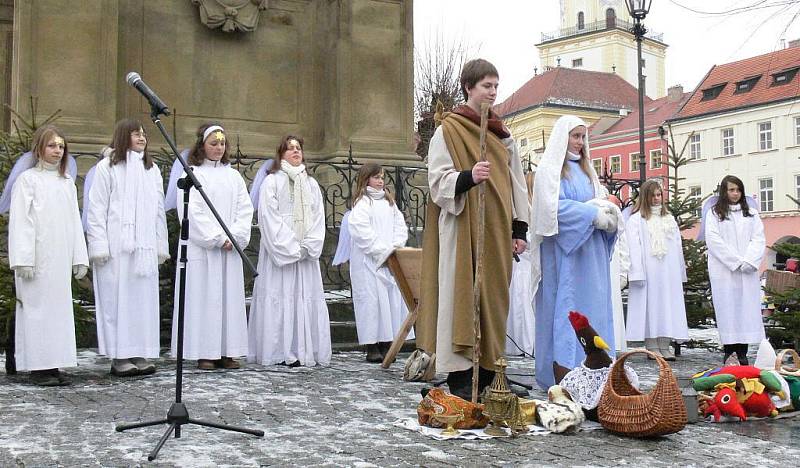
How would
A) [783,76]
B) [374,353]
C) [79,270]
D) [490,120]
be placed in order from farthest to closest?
1. [783,76]
2. [374,353]
3. [79,270]
4. [490,120]

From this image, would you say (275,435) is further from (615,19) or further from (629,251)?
(615,19)

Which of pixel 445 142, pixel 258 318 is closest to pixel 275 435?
pixel 445 142

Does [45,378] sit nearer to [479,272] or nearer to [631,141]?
[479,272]

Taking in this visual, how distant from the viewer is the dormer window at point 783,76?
156 ft

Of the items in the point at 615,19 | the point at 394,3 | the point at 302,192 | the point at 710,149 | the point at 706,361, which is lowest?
the point at 706,361

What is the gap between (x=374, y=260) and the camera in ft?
31.4

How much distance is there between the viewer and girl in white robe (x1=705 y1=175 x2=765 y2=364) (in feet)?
32.3

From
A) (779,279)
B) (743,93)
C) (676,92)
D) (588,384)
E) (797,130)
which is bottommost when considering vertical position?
(588,384)

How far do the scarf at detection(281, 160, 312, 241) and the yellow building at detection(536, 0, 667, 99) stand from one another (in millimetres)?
78772

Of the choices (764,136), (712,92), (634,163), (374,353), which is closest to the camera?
(374,353)

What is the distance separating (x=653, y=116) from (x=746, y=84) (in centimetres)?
1044

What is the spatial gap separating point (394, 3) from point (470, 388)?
336 inches

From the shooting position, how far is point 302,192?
30.6 feet

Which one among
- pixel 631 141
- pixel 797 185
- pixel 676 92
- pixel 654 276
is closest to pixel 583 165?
pixel 654 276
